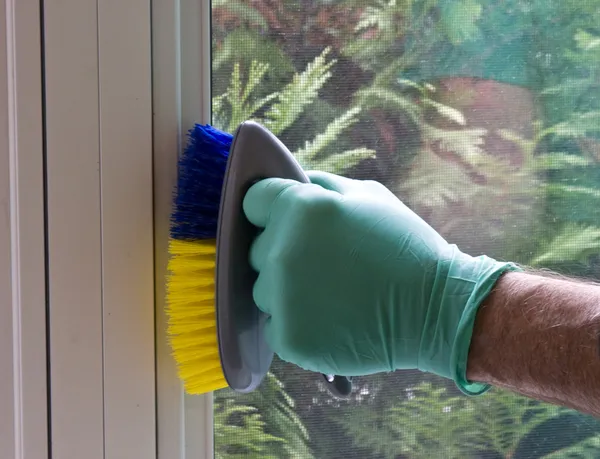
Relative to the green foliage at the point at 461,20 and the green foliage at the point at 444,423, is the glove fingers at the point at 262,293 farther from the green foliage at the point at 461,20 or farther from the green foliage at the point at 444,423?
the green foliage at the point at 461,20

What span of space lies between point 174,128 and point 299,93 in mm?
152

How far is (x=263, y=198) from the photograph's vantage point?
23.6 inches

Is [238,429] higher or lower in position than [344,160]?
lower

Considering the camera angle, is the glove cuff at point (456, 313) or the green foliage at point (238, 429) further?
the green foliage at point (238, 429)

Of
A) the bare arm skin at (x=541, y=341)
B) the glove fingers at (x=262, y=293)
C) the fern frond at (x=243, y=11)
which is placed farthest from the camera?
the fern frond at (x=243, y=11)

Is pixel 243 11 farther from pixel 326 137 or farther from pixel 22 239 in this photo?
pixel 22 239

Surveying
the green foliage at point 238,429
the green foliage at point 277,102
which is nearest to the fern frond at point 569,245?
the green foliage at point 277,102

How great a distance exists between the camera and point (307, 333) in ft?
1.81

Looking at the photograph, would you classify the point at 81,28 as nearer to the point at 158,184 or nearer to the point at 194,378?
the point at 158,184

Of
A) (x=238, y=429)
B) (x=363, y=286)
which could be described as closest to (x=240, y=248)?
(x=363, y=286)

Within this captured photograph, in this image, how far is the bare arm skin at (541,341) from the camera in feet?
1.51

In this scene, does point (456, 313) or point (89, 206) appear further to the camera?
point (89, 206)

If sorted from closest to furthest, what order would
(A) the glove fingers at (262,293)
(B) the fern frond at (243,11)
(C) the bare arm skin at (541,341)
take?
1. (C) the bare arm skin at (541,341)
2. (A) the glove fingers at (262,293)
3. (B) the fern frond at (243,11)

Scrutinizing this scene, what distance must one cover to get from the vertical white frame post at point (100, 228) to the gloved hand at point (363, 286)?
19cm
